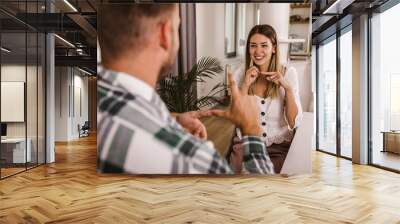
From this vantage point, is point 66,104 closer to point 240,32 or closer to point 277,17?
point 240,32

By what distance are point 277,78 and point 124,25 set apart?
262 cm

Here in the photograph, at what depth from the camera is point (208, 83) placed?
6.47m

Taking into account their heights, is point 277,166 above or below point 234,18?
below

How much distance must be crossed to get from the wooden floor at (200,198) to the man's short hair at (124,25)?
2.13 meters

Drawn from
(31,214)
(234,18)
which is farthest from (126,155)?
(234,18)

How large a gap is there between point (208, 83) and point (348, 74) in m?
4.33

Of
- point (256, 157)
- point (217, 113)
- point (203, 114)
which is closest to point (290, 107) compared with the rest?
point (256, 157)

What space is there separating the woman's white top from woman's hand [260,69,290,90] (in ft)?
0.19

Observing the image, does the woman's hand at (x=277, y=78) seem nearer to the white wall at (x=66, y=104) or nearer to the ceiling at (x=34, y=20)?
the ceiling at (x=34, y=20)

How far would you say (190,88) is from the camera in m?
6.46

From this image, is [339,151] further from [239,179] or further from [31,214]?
[31,214]

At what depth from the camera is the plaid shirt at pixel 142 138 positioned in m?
5.98

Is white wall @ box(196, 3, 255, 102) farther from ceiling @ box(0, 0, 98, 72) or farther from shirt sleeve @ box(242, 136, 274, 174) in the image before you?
ceiling @ box(0, 0, 98, 72)

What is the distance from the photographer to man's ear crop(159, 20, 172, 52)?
6203 millimetres
